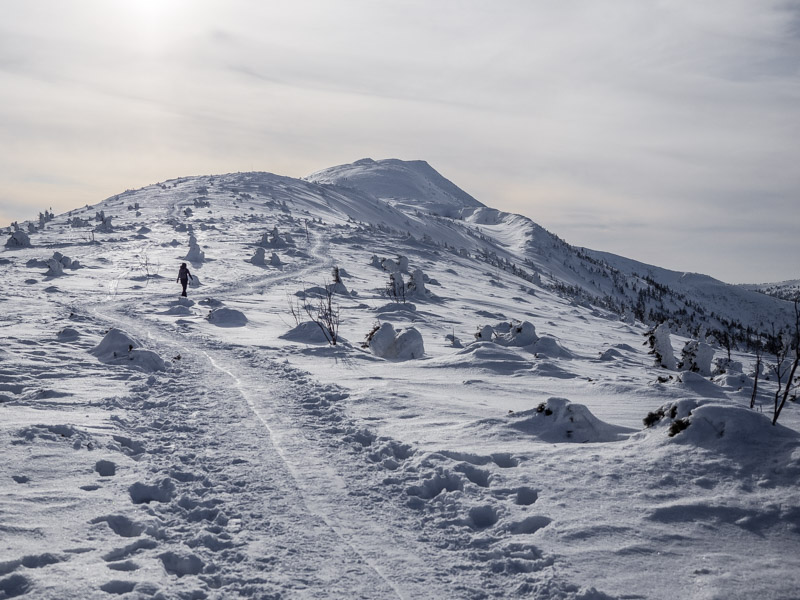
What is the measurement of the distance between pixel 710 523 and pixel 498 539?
161 cm

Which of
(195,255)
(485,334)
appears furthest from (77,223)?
(485,334)

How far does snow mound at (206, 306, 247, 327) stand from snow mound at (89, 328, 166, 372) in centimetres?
471

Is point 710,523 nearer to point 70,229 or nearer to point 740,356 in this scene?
point 740,356

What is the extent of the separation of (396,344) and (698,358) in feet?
21.1

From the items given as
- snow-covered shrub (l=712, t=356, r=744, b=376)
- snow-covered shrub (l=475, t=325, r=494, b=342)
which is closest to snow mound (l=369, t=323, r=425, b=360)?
snow-covered shrub (l=475, t=325, r=494, b=342)

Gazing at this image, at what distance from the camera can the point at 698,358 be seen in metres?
12.2

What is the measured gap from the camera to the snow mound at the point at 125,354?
32.6ft

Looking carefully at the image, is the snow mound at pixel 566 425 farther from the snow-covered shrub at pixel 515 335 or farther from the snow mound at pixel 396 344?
the snow-covered shrub at pixel 515 335

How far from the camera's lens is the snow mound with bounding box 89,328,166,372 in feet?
32.6

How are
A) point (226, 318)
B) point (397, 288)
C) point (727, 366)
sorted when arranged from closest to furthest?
1. point (727, 366)
2. point (226, 318)
3. point (397, 288)

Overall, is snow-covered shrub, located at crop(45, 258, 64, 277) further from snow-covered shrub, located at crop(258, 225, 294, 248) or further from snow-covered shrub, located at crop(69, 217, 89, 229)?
snow-covered shrub, located at crop(69, 217, 89, 229)

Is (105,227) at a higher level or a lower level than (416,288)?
higher

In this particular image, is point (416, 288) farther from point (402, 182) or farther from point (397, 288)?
point (402, 182)

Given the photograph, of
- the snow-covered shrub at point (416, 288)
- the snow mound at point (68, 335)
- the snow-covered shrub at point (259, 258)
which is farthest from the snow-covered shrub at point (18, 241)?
the snow mound at point (68, 335)
